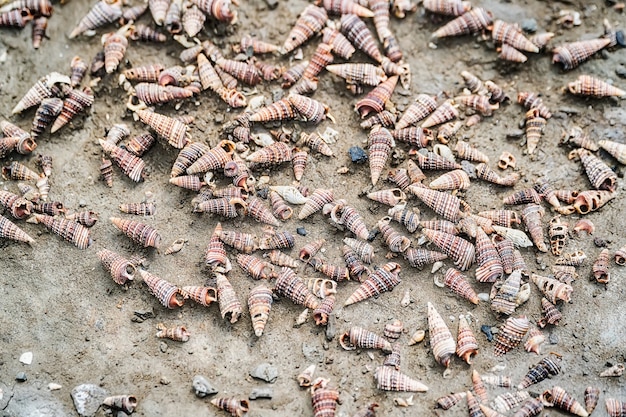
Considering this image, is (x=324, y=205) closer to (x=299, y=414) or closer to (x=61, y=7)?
(x=299, y=414)

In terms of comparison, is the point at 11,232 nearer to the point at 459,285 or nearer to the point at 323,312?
the point at 323,312

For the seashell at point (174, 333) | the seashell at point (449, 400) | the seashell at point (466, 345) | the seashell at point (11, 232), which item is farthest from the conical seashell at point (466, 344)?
the seashell at point (11, 232)

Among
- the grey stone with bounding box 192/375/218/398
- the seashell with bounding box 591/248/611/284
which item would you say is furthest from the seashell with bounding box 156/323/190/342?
the seashell with bounding box 591/248/611/284

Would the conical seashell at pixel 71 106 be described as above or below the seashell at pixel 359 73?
below

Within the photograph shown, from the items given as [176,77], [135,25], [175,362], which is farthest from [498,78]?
[175,362]

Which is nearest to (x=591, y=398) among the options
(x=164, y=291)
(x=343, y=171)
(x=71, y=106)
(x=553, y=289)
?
(x=553, y=289)

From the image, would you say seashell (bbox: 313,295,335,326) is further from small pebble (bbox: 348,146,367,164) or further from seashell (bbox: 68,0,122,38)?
seashell (bbox: 68,0,122,38)

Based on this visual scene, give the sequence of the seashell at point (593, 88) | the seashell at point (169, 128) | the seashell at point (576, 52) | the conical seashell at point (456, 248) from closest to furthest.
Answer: the conical seashell at point (456, 248) < the seashell at point (169, 128) < the seashell at point (593, 88) < the seashell at point (576, 52)

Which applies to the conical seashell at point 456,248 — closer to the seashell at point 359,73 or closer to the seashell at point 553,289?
the seashell at point 553,289
